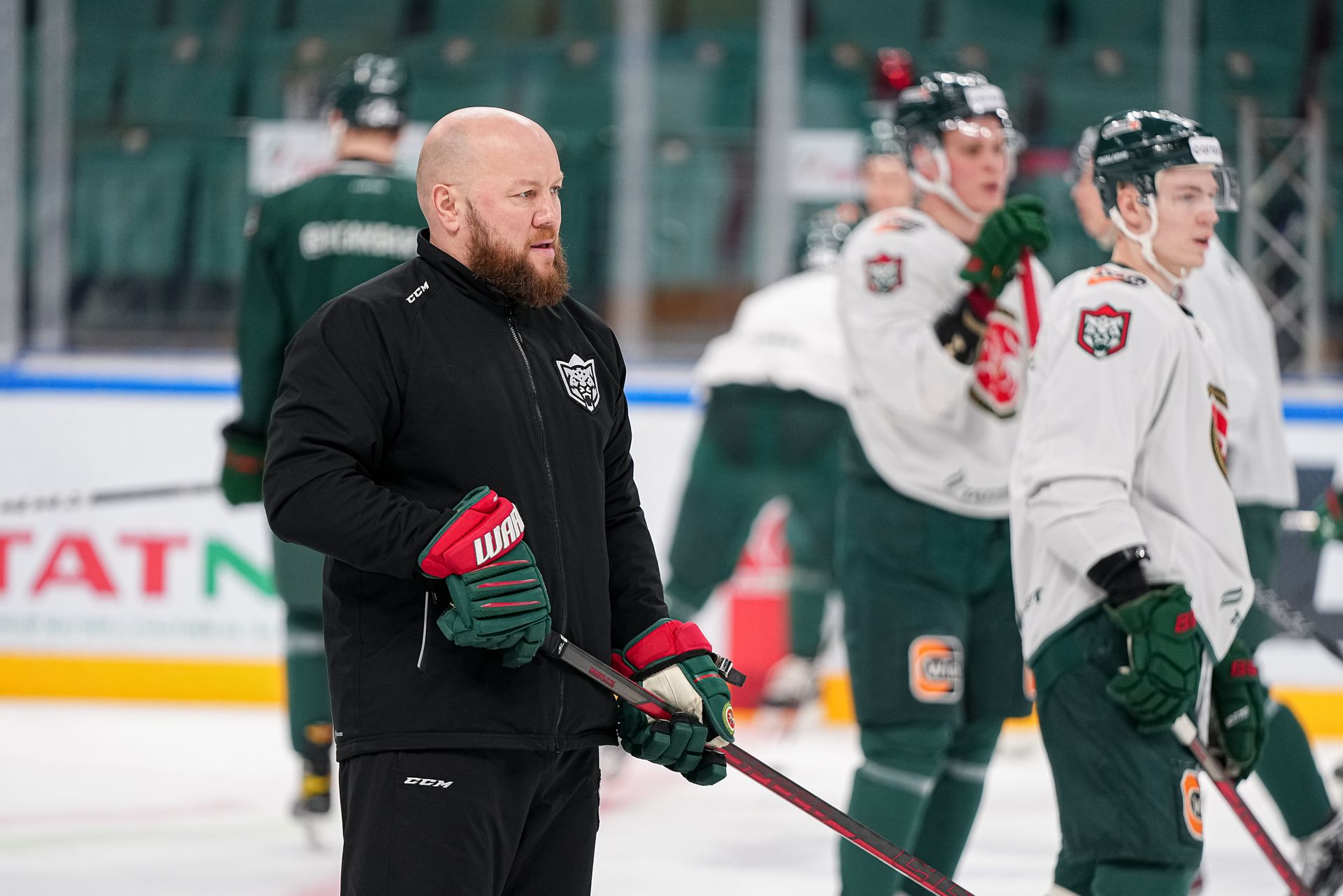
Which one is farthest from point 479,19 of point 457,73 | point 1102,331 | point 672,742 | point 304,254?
point 672,742

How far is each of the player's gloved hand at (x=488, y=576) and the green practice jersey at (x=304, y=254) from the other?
202 centimetres

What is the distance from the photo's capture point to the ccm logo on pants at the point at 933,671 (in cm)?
294

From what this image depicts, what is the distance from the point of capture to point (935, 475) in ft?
10.0

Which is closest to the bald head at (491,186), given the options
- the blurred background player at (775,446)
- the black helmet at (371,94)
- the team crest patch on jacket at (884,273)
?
the team crest patch on jacket at (884,273)

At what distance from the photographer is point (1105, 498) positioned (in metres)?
2.32

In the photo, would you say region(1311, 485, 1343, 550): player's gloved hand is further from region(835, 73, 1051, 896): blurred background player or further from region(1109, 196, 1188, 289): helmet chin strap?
region(1109, 196, 1188, 289): helmet chin strap

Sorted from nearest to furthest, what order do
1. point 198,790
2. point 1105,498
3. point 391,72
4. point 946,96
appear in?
1. point 1105,498
2. point 946,96
3. point 391,72
4. point 198,790

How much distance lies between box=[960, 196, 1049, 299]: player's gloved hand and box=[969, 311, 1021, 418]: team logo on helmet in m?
0.12

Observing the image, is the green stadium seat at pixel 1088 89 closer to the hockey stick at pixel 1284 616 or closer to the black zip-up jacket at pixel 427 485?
the hockey stick at pixel 1284 616

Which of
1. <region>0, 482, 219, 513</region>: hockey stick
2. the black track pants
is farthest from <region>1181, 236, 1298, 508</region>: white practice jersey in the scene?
<region>0, 482, 219, 513</region>: hockey stick

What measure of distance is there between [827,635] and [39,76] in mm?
3197

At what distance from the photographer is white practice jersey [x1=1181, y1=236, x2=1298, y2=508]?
3.27 meters

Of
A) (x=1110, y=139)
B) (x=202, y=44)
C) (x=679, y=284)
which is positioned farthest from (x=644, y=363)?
(x=1110, y=139)

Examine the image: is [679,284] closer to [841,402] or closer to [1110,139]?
[841,402]
